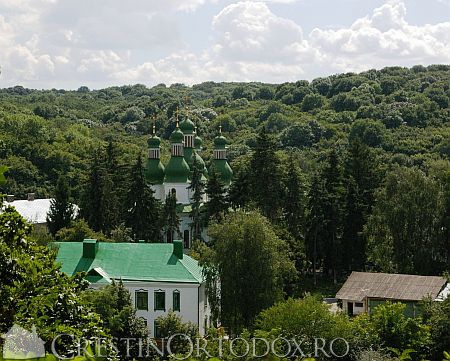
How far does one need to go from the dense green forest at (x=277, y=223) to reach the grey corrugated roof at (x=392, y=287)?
100 cm

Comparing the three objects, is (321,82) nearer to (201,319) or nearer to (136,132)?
(136,132)

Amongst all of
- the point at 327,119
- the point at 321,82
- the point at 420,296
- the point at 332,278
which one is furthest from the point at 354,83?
the point at 420,296

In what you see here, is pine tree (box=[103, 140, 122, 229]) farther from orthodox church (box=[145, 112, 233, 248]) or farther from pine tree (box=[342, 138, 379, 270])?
pine tree (box=[342, 138, 379, 270])

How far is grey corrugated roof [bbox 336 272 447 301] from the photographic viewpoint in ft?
95.5

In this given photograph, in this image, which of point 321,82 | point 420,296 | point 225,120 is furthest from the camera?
point 321,82

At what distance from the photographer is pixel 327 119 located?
104m

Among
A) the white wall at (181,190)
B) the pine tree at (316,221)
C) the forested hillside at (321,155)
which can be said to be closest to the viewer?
the forested hillside at (321,155)

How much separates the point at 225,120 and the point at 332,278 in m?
74.3

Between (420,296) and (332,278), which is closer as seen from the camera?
(420,296)

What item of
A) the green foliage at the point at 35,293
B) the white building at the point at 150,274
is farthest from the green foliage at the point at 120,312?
the green foliage at the point at 35,293

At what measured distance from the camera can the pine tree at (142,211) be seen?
134ft

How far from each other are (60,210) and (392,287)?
73.8 feet

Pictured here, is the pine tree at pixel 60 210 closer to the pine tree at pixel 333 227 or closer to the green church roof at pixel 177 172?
the green church roof at pixel 177 172

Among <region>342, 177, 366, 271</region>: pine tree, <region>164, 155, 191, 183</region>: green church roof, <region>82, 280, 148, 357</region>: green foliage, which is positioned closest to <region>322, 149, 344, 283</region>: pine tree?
<region>342, 177, 366, 271</region>: pine tree
